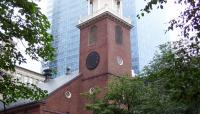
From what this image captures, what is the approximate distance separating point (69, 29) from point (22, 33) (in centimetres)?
8327

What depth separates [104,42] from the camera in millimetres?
43500

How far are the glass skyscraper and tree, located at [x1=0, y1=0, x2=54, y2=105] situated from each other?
73.8 metres

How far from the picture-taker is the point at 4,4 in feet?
43.0

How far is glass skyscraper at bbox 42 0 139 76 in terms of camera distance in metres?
91.9

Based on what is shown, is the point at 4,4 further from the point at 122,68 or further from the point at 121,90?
the point at 122,68

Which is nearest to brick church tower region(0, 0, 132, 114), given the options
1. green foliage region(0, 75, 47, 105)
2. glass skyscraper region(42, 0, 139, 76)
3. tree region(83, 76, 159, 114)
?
tree region(83, 76, 159, 114)

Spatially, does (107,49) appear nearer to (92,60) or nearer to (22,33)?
(92,60)

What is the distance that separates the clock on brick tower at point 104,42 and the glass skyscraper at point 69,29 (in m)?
42.1

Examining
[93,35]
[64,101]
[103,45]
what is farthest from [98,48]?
[64,101]

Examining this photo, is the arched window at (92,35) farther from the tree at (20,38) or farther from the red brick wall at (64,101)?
the tree at (20,38)

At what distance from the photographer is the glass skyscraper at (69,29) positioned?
9188 centimetres

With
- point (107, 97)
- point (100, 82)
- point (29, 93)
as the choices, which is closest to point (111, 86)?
point (107, 97)

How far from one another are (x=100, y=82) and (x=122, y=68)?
3.51 metres

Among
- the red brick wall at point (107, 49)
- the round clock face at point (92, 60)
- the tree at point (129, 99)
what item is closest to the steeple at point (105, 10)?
the red brick wall at point (107, 49)
